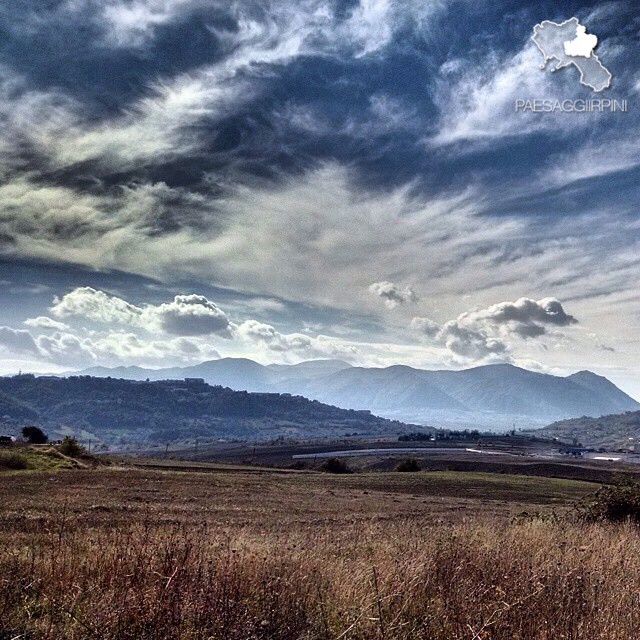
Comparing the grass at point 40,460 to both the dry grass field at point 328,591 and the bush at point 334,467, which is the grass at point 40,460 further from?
the dry grass field at point 328,591

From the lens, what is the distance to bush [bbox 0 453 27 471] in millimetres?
56897

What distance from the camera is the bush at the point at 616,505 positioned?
64.5 ft

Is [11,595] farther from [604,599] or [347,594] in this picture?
[604,599]

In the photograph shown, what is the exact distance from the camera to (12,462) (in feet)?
190

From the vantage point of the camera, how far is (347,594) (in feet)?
23.2

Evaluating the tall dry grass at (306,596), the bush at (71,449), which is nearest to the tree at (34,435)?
the bush at (71,449)

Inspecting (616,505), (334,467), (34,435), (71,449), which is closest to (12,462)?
(71,449)

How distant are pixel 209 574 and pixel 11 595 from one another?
249 centimetres

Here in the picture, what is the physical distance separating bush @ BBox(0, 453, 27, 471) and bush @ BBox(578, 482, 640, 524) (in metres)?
56.2

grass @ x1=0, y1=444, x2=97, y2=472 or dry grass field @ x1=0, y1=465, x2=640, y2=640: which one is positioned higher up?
dry grass field @ x1=0, y1=465, x2=640, y2=640

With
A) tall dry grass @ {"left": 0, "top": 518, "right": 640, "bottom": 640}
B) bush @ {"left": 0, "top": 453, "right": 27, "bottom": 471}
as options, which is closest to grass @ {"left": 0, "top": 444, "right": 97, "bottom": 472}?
bush @ {"left": 0, "top": 453, "right": 27, "bottom": 471}

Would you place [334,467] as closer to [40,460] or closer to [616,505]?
[40,460]

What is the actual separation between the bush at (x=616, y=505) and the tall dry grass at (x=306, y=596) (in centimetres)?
1197

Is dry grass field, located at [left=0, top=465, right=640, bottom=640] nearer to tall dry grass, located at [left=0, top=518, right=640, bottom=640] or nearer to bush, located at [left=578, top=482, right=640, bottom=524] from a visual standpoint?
tall dry grass, located at [left=0, top=518, right=640, bottom=640]
